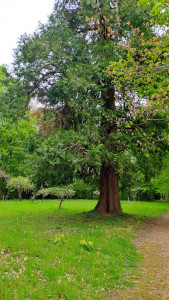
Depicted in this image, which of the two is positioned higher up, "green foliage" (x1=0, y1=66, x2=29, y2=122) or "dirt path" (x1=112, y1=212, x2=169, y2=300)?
"green foliage" (x1=0, y1=66, x2=29, y2=122)

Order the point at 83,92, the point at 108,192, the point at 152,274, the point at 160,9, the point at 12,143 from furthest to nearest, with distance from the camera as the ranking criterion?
the point at 12,143 → the point at 108,192 → the point at 83,92 → the point at 160,9 → the point at 152,274

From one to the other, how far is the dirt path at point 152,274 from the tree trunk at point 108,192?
4.17m

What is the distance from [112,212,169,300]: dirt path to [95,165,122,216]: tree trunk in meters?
4.17

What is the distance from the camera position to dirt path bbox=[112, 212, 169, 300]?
395 centimetres

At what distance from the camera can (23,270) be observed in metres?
4.32

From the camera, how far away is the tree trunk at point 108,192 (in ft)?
41.2

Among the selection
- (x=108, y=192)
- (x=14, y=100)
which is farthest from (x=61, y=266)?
(x=108, y=192)

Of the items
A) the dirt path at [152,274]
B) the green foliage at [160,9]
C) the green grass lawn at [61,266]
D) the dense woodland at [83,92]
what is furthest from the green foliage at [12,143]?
the green grass lawn at [61,266]

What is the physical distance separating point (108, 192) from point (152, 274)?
767 centimetres

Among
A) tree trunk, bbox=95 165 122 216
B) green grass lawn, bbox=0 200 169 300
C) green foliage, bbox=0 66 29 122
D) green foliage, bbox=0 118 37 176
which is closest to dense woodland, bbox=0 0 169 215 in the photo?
green foliage, bbox=0 66 29 122

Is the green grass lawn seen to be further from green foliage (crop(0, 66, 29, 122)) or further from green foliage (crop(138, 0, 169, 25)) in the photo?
green foliage (crop(138, 0, 169, 25))

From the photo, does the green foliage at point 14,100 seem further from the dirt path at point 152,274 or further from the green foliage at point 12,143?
the green foliage at point 12,143

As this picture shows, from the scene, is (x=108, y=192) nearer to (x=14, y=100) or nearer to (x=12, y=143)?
(x=14, y=100)

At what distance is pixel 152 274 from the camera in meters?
4.98
